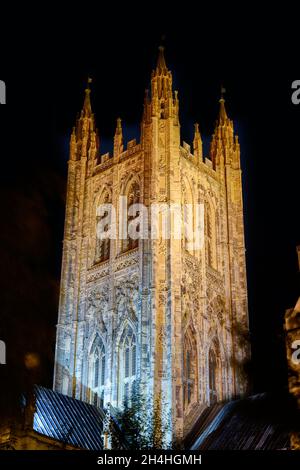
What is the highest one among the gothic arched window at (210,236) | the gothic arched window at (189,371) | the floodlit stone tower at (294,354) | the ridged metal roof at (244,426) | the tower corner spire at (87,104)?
the tower corner spire at (87,104)

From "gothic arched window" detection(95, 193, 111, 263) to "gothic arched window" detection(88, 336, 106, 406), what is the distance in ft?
17.8

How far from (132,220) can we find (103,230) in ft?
7.68

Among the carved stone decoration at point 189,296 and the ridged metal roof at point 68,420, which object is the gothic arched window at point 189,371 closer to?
the carved stone decoration at point 189,296

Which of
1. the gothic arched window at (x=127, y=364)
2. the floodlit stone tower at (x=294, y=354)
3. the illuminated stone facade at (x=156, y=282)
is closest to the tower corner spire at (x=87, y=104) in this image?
the illuminated stone facade at (x=156, y=282)

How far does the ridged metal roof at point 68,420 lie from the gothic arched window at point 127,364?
1.62 meters

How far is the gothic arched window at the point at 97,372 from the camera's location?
42.2m

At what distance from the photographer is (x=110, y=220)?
4728 centimetres

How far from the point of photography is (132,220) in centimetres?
4600

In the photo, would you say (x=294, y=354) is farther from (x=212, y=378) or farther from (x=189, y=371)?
(x=212, y=378)

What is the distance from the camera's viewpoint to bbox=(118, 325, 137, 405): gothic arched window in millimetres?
40938

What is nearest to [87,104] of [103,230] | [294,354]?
[103,230]

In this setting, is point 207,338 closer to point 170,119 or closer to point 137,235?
point 137,235

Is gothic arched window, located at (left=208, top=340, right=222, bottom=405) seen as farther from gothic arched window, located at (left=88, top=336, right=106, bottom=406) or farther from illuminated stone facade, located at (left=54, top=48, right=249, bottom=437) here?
gothic arched window, located at (left=88, top=336, right=106, bottom=406)
